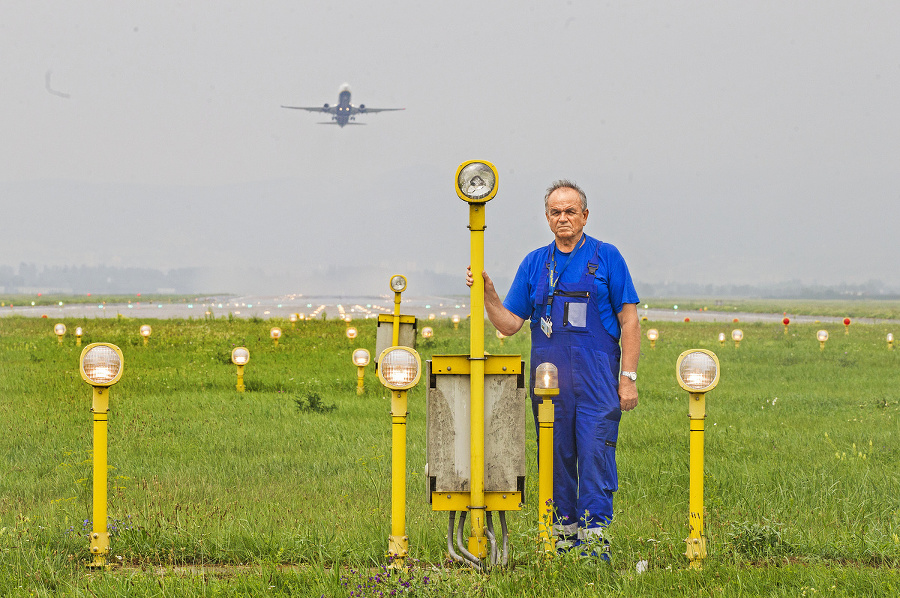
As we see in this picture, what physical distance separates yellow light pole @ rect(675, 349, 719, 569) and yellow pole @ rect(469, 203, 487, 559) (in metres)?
1.17

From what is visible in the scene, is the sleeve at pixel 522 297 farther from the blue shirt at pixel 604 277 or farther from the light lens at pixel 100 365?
the light lens at pixel 100 365

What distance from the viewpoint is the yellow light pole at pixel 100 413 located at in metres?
4.88

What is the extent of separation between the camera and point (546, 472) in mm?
4812

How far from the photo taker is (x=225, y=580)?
459 centimetres

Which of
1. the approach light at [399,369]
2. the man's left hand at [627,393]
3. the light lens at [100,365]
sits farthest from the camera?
the man's left hand at [627,393]

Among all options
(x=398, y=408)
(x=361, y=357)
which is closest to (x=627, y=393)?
(x=398, y=408)

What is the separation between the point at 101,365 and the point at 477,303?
93.9 inches

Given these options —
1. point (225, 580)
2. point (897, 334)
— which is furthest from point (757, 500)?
point (897, 334)

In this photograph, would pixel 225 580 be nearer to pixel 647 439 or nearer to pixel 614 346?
pixel 614 346

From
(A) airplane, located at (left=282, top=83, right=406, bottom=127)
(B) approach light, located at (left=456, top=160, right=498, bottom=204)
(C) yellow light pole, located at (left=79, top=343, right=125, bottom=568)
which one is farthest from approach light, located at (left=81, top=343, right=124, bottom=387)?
(A) airplane, located at (left=282, top=83, right=406, bottom=127)

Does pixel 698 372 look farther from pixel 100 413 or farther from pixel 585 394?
pixel 100 413

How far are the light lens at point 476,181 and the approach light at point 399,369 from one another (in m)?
0.99

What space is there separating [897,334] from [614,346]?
118 ft

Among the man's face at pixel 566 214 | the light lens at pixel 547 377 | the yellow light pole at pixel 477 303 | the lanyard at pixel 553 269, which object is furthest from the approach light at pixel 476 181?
the light lens at pixel 547 377
